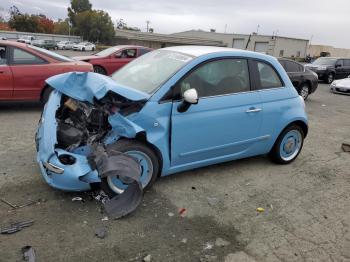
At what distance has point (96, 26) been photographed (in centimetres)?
7494

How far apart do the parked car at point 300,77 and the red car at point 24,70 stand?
8.07 meters

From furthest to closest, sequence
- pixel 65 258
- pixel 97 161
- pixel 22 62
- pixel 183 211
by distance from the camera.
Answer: pixel 22 62
pixel 183 211
pixel 97 161
pixel 65 258

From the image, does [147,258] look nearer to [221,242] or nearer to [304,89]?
[221,242]

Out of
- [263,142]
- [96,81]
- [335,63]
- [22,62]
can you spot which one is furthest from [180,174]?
[335,63]

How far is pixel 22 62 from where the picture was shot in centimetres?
745

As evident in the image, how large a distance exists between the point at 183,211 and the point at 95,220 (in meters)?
0.96

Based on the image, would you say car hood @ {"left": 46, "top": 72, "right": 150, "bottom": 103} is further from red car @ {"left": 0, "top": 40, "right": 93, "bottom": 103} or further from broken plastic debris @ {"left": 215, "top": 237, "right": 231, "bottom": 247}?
red car @ {"left": 0, "top": 40, "right": 93, "bottom": 103}

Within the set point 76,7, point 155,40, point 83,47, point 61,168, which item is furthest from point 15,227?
point 76,7

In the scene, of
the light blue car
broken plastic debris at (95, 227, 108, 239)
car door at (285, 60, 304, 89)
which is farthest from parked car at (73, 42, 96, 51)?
broken plastic debris at (95, 227, 108, 239)

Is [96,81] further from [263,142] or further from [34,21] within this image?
[34,21]

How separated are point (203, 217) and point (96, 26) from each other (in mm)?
76701

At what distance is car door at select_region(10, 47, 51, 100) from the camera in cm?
735

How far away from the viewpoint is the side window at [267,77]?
4.95 metres

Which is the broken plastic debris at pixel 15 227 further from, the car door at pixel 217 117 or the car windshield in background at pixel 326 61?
the car windshield in background at pixel 326 61
